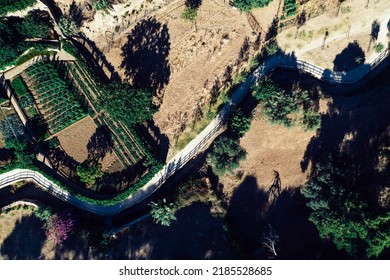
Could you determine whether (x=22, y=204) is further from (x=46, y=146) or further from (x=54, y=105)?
(x=54, y=105)

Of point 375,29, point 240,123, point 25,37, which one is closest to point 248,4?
point 240,123

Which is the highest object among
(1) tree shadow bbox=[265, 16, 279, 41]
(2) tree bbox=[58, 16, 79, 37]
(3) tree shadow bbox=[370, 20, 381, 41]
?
→ (2) tree bbox=[58, 16, 79, 37]

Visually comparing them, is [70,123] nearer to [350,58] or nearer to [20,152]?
[20,152]

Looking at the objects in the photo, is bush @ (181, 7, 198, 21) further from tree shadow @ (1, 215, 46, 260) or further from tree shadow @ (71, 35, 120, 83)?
tree shadow @ (1, 215, 46, 260)

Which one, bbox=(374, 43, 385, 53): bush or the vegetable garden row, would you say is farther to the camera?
the vegetable garden row

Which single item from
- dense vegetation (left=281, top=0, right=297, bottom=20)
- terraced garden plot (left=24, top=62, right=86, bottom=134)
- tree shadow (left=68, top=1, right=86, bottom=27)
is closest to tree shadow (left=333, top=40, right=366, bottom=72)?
dense vegetation (left=281, top=0, right=297, bottom=20)

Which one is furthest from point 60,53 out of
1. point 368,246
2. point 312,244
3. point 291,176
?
point 368,246

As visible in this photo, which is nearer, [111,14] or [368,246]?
[368,246]
